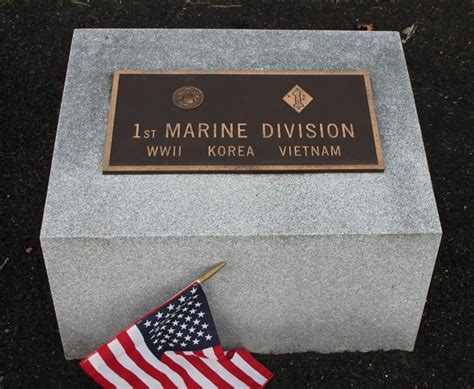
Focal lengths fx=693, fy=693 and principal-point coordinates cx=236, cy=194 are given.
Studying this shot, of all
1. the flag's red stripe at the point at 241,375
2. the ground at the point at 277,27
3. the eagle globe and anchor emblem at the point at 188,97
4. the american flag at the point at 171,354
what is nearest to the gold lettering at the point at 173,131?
the eagle globe and anchor emblem at the point at 188,97

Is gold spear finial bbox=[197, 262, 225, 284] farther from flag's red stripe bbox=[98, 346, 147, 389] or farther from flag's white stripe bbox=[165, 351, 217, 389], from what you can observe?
flag's red stripe bbox=[98, 346, 147, 389]

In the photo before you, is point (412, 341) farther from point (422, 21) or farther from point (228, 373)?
point (422, 21)

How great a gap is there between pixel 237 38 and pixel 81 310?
1.69 m

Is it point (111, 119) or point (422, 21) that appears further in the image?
point (422, 21)

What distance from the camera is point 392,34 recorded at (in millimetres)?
3971

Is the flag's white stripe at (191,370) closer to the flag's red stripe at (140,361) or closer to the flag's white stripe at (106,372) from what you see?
the flag's red stripe at (140,361)

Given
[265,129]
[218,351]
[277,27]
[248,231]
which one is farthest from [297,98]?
[277,27]

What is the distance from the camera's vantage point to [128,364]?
3260 mm

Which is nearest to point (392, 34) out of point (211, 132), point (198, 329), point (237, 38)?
point (237, 38)

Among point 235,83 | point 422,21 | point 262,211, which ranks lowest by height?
point 262,211

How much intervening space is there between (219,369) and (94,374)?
61cm

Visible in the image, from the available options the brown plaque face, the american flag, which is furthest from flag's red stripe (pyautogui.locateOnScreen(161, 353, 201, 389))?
the brown plaque face

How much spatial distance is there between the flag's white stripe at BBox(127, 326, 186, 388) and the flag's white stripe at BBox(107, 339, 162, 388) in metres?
0.06

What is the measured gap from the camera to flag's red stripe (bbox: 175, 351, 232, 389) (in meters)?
3.34
